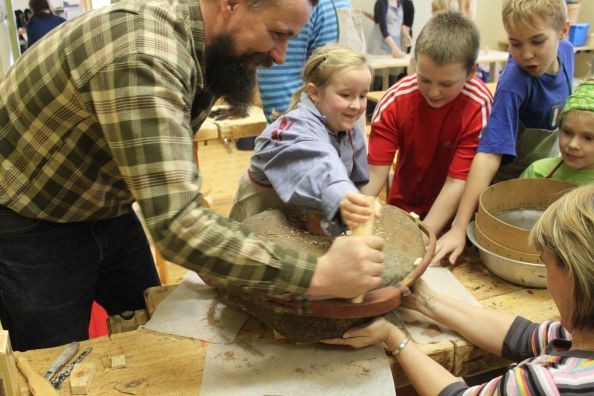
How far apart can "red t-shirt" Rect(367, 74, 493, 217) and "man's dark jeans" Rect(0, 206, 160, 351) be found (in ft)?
3.35

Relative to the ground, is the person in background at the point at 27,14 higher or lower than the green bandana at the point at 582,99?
Answer: higher

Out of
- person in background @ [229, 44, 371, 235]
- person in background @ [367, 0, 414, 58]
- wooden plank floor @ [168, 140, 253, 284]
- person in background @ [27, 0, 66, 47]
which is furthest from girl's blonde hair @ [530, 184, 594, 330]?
person in background @ [367, 0, 414, 58]

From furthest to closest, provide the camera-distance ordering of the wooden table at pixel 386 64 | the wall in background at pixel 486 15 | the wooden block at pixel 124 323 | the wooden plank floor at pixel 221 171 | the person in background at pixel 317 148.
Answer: the wall in background at pixel 486 15
the wooden table at pixel 386 64
the wooden plank floor at pixel 221 171
the wooden block at pixel 124 323
the person in background at pixel 317 148

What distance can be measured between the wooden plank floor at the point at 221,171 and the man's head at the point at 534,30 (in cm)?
235

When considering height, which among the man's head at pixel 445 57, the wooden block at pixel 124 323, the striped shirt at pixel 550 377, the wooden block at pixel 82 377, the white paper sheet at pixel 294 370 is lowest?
the wooden block at pixel 124 323

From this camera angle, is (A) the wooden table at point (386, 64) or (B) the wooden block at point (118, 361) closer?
(B) the wooden block at point (118, 361)

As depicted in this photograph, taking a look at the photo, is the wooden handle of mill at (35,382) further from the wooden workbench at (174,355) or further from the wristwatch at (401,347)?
the wristwatch at (401,347)

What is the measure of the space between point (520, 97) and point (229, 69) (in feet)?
3.63

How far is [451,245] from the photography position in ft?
5.73

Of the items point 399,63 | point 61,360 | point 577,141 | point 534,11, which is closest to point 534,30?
point 534,11

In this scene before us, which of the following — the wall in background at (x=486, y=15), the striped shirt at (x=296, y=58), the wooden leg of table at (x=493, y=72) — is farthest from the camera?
the wall in background at (x=486, y=15)

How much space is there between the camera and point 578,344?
1060 mm

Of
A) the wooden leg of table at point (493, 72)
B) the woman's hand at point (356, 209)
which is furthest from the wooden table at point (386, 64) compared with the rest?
the woman's hand at point (356, 209)

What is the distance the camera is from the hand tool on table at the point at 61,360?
1.26 m
